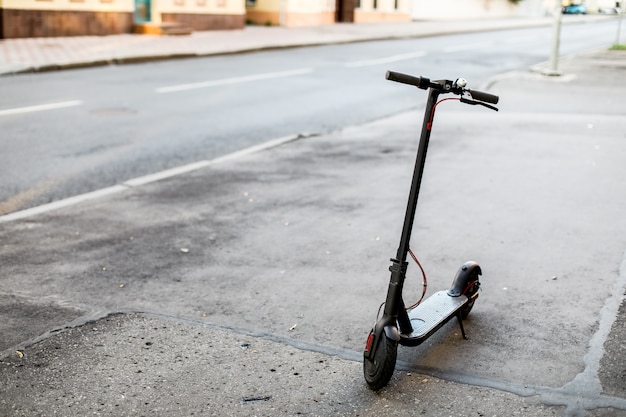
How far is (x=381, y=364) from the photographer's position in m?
3.90

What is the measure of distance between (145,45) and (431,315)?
21.4 meters

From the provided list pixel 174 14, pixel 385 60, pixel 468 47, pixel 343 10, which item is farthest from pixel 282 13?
pixel 385 60

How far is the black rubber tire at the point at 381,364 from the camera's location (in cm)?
390

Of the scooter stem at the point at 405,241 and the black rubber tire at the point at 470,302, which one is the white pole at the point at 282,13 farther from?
the scooter stem at the point at 405,241

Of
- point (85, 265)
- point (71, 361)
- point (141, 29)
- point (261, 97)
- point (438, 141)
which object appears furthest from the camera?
point (141, 29)

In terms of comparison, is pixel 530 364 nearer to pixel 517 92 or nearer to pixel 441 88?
pixel 441 88

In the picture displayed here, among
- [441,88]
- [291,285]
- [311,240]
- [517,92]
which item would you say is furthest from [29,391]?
[517,92]

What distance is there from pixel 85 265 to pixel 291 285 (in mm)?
1497

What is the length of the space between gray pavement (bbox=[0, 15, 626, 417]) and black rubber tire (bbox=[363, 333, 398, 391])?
0.06m

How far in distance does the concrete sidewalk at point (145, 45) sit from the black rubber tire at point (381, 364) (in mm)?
15825

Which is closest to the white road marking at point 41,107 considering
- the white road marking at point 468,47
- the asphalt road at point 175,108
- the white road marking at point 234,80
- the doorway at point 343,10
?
the asphalt road at point 175,108

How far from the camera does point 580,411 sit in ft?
12.4

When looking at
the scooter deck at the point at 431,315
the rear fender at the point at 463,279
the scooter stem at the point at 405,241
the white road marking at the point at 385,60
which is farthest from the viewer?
the white road marking at the point at 385,60

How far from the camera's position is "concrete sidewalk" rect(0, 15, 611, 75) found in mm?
19875
